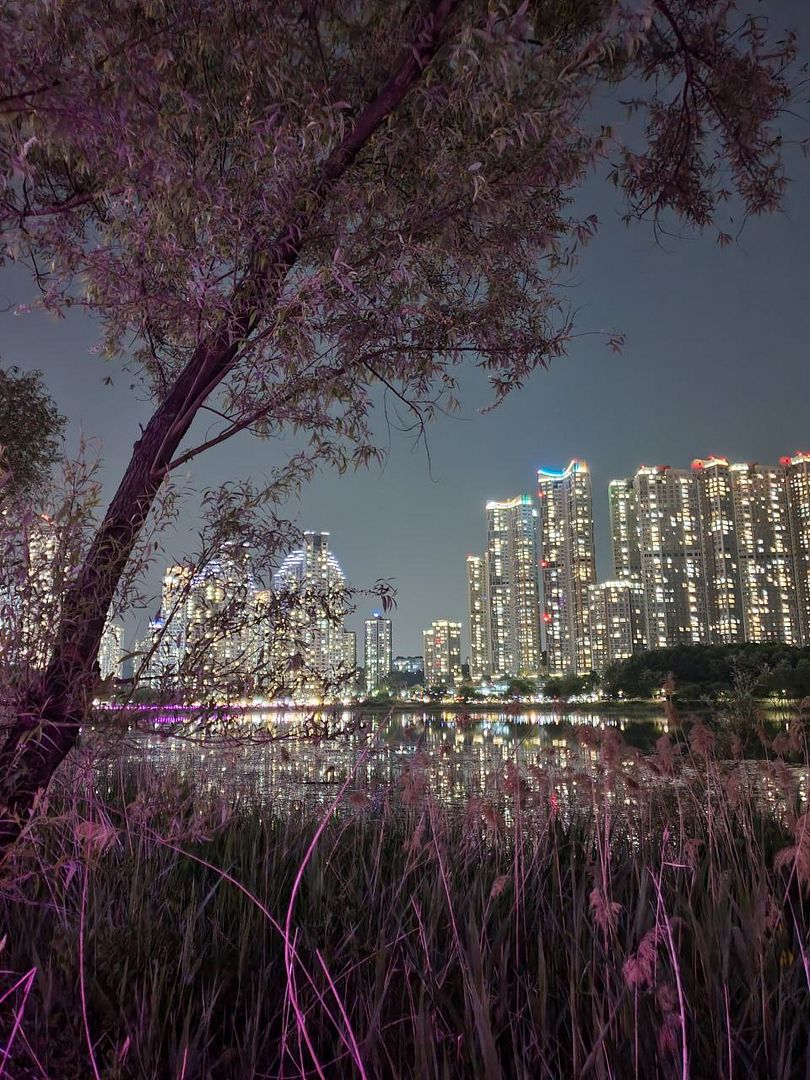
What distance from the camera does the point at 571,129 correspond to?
274 centimetres

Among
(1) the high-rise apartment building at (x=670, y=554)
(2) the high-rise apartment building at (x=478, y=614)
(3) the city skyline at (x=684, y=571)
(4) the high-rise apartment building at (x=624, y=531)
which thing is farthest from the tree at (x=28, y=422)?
(2) the high-rise apartment building at (x=478, y=614)

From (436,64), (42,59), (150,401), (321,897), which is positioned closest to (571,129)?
(436,64)

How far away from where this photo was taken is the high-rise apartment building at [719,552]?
7544 centimetres

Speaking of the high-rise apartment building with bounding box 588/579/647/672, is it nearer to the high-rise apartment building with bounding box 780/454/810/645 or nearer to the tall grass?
the high-rise apartment building with bounding box 780/454/810/645

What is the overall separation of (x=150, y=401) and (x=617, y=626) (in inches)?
3351

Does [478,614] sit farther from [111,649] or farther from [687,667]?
[111,649]

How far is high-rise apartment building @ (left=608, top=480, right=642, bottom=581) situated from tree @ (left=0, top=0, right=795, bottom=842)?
8368 centimetres

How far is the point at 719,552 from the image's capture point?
7869cm

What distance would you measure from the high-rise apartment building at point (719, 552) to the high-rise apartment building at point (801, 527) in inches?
222

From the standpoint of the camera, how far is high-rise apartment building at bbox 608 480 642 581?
3364 inches

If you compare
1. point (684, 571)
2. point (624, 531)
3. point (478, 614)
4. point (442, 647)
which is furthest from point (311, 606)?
point (442, 647)

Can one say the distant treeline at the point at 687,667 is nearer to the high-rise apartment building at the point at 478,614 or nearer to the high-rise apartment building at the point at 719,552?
the high-rise apartment building at the point at 719,552

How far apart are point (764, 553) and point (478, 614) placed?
44.4 metres

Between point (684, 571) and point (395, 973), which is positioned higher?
point (684, 571)
